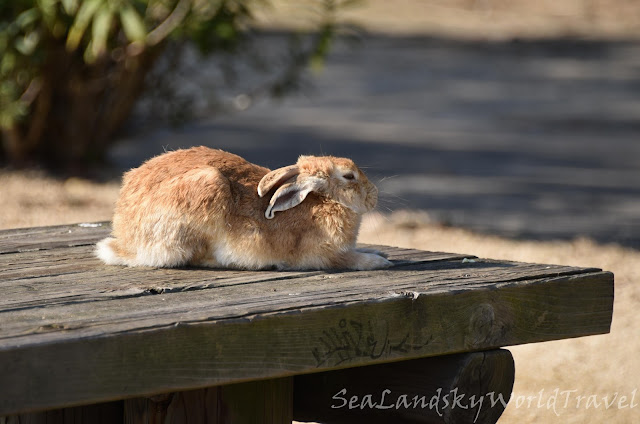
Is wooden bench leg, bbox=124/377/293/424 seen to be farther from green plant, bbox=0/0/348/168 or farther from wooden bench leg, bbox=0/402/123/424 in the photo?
green plant, bbox=0/0/348/168

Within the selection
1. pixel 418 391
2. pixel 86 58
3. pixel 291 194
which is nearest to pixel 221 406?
pixel 418 391

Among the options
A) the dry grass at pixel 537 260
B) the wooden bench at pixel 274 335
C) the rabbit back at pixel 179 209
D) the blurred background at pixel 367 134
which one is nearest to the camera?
the wooden bench at pixel 274 335

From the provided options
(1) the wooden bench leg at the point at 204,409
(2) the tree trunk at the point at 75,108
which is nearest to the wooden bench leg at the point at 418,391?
(1) the wooden bench leg at the point at 204,409

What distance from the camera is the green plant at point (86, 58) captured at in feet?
23.9

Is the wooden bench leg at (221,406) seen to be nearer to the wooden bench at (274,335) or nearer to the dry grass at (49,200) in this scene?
the wooden bench at (274,335)

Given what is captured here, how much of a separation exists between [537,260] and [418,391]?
124 inches

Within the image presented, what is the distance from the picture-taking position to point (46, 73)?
8016mm

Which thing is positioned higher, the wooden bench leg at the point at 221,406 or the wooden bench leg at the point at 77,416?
the wooden bench leg at the point at 221,406

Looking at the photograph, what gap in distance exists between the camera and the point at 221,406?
282cm

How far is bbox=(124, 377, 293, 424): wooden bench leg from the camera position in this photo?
2.76 metres

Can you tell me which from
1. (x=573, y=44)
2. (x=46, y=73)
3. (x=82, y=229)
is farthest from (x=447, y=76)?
(x=82, y=229)

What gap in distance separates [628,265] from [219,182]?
12.3 feet

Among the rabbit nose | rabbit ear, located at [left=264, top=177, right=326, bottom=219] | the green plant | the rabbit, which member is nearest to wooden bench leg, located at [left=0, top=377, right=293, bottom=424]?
the rabbit

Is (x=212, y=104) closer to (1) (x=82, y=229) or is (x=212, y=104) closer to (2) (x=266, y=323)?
(1) (x=82, y=229)
